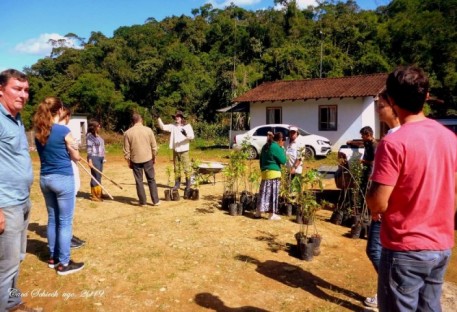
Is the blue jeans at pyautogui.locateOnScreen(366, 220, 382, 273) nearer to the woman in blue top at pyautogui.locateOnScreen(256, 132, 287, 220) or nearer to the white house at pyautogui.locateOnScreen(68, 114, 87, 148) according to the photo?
the woman in blue top at pyautogui.locateOnScreen(256, 132, 287, 220)

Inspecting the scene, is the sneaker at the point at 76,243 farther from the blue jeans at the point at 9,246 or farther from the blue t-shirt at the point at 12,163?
Result: the blue t-shirt at the point at 12,163

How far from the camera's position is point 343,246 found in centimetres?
523

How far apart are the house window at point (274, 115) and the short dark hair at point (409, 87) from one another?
18.1 metres

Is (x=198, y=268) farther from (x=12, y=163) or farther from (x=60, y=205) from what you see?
(x=12, y=163)

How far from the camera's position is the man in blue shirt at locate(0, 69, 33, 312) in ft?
8.87

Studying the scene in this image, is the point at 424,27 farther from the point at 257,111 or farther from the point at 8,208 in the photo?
the point at 8,208

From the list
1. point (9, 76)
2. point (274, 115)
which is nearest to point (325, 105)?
point (274, 115)

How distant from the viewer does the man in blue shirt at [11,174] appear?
2705 mm

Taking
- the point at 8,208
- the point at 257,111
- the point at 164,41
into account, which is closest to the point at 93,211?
the point at 8,208

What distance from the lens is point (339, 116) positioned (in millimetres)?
18266

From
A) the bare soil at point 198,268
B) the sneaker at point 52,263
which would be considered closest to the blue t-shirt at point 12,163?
the bare soil at point 198,268

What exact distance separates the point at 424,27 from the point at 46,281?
30.5m

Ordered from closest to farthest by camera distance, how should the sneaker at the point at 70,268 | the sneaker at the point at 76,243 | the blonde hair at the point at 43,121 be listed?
the blonde hair at the point at 43,121 < the sneaker at the point at 70,268 < the sneaker at the point at 76,243

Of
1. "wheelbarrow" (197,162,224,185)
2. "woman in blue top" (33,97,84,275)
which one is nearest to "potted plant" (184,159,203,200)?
→ "wheelbarrow" (197,162,224,185)
